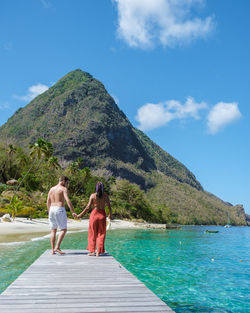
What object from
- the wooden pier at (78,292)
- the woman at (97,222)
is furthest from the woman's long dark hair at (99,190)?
the wooden pier at (78,292)

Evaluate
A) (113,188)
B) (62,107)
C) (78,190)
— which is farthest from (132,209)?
(62,107)

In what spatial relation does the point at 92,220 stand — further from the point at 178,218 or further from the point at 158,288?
the point at 178,218

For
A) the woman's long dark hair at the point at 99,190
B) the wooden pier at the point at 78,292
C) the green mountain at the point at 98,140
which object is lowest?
the wooden pier at the point at 78,292

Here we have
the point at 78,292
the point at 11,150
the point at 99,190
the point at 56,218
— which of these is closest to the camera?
the point at 78,292

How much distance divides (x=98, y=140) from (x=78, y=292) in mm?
161637

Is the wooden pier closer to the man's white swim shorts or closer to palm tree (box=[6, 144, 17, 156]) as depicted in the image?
the man's white swim shorts

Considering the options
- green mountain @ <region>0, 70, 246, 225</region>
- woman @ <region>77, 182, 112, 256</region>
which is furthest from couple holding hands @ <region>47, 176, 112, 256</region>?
green mountain @ <region>0, 70, 246, 225</region>

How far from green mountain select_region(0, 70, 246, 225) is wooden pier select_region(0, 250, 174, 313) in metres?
134

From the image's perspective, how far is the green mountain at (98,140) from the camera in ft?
495

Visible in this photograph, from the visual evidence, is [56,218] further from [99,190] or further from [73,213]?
[99,190]

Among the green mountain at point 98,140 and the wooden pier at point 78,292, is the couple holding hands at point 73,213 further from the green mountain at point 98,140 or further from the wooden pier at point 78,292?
the green mountain at point 98,140

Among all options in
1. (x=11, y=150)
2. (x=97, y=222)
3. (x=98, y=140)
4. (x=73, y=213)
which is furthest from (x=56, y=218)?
(x=98, y=140)

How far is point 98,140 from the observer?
165000 mm

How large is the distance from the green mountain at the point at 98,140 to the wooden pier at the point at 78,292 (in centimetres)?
13402
